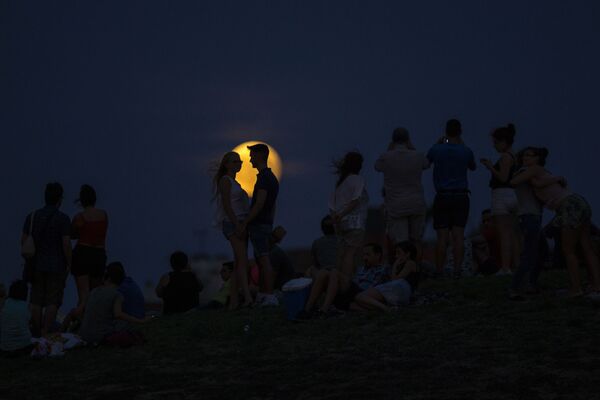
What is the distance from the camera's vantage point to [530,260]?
11.3 metres

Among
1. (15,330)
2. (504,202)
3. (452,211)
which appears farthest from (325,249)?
(15,330)

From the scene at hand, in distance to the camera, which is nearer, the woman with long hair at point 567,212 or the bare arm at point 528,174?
the woman with long hair at point 567,212

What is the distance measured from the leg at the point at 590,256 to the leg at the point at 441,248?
8.71 ft

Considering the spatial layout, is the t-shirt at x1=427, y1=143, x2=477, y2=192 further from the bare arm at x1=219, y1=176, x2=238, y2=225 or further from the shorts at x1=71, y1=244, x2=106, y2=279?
the shorts at x1=71, y1=244, x2=106, y2=279

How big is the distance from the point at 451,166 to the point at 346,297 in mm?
2650

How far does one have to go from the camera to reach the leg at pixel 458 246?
1349 centimetres

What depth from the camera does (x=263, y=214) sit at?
13008mm

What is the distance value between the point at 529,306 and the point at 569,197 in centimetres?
136

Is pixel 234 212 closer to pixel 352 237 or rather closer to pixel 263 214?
pixel 263 214

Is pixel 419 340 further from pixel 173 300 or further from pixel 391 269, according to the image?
pixel 173 300

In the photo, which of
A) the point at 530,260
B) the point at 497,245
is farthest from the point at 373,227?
the point at 530,260

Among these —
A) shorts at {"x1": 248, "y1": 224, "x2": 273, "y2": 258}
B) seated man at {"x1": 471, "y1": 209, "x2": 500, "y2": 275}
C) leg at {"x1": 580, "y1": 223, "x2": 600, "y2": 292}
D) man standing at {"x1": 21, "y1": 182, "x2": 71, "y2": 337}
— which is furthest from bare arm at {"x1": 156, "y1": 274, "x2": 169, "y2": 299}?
leg at {"x1": 580, "y1": 223, "x2": 600, "y2": 292}

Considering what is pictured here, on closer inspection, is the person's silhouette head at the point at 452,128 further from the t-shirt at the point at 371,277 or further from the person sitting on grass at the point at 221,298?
the person sitting on grass at the point at 221,298

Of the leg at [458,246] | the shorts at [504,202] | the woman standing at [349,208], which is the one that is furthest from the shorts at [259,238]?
the shorts at [504,202]
